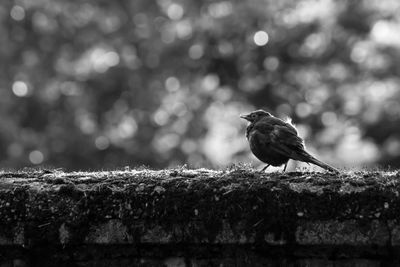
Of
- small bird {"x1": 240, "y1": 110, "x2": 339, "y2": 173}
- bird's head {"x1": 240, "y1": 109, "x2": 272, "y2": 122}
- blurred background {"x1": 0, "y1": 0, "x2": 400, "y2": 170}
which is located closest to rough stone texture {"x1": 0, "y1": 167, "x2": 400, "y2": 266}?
small bird {"x1": 240, "y1": 110, "x2": 339, "y2": 173}

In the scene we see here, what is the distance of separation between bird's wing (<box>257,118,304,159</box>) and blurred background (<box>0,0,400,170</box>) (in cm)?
1443

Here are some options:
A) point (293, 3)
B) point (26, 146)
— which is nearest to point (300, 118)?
point (293, 3)

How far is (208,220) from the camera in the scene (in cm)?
324

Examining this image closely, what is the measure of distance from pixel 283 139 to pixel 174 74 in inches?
683

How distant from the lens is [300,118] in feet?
68.3

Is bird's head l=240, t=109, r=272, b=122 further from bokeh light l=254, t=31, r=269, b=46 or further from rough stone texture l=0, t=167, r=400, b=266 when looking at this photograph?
bokeh light l=254, t=31, r=269, b=46

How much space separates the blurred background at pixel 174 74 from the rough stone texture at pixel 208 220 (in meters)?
17.1

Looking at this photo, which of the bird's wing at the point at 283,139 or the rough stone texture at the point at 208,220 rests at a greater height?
the bird's wing at the point at 283,139

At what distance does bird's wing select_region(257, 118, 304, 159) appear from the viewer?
5.64m

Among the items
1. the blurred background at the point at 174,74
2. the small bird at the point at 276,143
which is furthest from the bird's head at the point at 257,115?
the blurred background at the point at 174,74

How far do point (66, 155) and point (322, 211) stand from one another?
18.1m

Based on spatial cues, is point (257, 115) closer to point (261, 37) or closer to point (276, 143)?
point (276, 143)

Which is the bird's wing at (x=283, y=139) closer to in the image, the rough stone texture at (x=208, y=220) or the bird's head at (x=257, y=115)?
the bird's head at (x=257, y=115)

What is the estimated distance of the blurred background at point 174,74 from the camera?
21125mm
